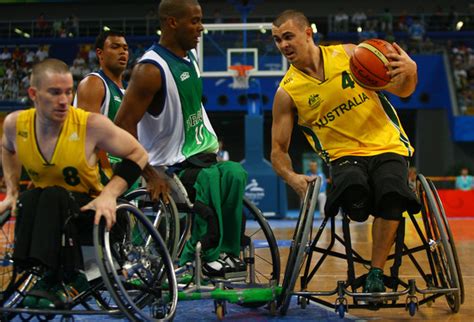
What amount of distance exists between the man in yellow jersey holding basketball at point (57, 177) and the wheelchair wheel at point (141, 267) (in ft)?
0.48

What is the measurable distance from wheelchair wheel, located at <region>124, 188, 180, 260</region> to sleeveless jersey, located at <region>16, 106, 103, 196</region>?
1.92ft

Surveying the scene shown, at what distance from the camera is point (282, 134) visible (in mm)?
4910

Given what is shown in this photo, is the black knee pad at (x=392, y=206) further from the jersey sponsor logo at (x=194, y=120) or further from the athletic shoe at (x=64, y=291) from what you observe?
the athletic shoe at (x=64, y=291)

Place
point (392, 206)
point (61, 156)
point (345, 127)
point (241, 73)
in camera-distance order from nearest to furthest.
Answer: point (61, 156)
point (392, 206)
point (345, 127)
point (241, 73)

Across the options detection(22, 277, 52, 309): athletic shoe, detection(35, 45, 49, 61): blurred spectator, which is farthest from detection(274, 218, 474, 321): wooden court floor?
detection(35, 45, 49, 61): blurred spectator

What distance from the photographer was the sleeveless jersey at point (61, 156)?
3.69m

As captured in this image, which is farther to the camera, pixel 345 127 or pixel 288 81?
pixel 288 81

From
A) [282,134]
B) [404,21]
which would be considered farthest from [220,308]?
[404,21]

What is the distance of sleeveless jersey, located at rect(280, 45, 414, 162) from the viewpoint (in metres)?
4.80

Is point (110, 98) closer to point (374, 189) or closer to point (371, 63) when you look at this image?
point (371, 63)

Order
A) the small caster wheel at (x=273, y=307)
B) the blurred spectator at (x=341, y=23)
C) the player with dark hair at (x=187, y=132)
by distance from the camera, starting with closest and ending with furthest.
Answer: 1. the player with dark hair at (x=187, y=132)
2. the small caster wheel at (x=273, y=307)
3. the blurred spectator at (x=341, y=23)

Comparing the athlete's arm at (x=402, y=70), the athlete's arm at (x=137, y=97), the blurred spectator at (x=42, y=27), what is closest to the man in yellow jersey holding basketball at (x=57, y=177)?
the athlete's arm at (x=137, y=97)

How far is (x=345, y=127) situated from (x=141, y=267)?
5.65ft

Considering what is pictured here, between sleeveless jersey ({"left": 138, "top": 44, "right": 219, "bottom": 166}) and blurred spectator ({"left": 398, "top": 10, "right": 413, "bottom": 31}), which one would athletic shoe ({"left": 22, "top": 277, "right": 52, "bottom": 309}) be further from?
blurred spectator ({"left": 398, "top": 10, "right": 413, "bottom": 31})
